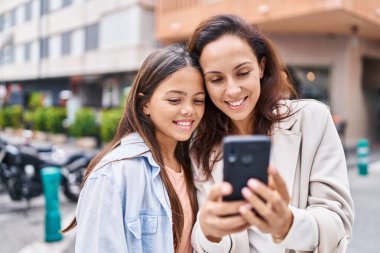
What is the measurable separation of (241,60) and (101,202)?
763mm

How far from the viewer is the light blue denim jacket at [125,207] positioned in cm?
141

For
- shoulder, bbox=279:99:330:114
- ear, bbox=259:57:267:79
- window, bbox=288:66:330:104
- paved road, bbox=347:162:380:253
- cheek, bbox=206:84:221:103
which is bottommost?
paved road, bbox=347:162:380:253

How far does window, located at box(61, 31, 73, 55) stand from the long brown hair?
22.4 metres

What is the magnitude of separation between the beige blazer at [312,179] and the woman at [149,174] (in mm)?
148

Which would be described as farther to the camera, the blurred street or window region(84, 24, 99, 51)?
window region(84, 24, 99, 51)

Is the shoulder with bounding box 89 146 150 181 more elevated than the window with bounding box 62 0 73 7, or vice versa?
Answer: the window with bounding box 62 0 73 7

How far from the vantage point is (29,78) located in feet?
87.3

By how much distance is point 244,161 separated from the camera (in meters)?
0.97

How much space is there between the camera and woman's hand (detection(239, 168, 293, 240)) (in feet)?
3.01

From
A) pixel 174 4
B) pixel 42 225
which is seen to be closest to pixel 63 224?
pixel 42 225

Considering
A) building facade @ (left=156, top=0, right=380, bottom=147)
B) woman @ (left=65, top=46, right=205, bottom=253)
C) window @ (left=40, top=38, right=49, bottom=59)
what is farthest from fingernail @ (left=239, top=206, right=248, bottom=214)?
window @ (left=40, top=38, right=49, bottom=59)

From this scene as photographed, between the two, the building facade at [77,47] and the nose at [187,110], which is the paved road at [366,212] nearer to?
the nose at [187,110]

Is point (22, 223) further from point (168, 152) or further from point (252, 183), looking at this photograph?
point (252, 183)

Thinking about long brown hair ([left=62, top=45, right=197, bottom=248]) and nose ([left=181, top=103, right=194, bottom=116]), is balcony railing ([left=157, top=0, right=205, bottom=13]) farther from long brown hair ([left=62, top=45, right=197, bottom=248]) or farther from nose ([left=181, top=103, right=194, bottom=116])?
nose ([left=181, top=103, right=194, bottom=116])
